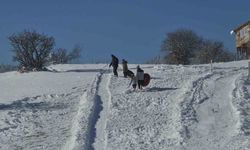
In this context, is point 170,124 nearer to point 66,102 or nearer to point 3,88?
point 66,102

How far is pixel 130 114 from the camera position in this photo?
99.1 feet

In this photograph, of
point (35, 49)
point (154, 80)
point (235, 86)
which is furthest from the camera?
point (35, 49)

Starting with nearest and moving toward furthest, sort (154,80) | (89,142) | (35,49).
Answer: (89,142)
(154,80)
(35,49)

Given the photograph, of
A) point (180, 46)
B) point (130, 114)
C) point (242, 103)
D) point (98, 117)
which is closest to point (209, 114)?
point (242, 103)

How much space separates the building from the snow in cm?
3265

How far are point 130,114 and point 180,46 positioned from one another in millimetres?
67830

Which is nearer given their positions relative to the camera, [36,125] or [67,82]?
[36,125]

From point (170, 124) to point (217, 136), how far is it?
2.65 metres

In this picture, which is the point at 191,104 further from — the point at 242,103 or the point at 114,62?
the point at 114,62

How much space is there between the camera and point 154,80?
139ft

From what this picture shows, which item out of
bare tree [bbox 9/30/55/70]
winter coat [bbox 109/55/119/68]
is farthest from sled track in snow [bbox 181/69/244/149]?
bare tree [bbox 9/30/55/70]

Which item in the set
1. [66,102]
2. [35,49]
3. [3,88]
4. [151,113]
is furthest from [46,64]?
[151,113]

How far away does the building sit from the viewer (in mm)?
76562

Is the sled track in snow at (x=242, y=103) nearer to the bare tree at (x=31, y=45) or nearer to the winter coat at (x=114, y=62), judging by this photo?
the winter coat at (x=114, y=62)
